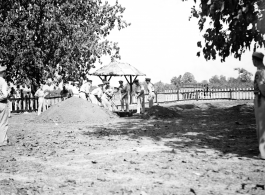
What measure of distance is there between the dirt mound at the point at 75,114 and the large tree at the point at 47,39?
7.02m

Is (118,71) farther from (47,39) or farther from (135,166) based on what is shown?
(135,166)

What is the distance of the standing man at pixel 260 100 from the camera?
6453 millimetres

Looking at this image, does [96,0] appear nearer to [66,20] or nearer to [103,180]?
[66,20]

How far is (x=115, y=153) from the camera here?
7.61 metres

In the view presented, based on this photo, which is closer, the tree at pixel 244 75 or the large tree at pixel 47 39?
the large tree at pixel 47 39

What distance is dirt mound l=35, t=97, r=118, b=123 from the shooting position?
1655 centimetres

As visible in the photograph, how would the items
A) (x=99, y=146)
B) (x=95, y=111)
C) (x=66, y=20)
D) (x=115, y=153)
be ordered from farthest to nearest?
(x=66, y=20), (x=95, y=111), (x=99, y=146), (x=115, y=153)

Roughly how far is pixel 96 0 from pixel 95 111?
1421 cm

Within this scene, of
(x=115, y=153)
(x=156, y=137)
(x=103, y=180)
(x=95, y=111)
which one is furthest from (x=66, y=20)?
(x=103, y=180)

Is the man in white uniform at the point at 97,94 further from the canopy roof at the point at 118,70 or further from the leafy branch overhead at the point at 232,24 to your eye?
the leafy branch overhead at the point at 232,24

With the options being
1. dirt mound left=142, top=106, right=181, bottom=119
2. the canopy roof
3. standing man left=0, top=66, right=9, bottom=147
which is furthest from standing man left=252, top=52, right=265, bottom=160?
the canopy roof

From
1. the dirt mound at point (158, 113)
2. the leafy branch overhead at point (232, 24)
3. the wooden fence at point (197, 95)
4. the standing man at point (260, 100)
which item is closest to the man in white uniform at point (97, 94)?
the dirt mound at point (158, 113)

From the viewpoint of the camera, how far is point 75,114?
16844mm

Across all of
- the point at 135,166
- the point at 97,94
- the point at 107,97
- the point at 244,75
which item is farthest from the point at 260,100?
the point at 244,75
